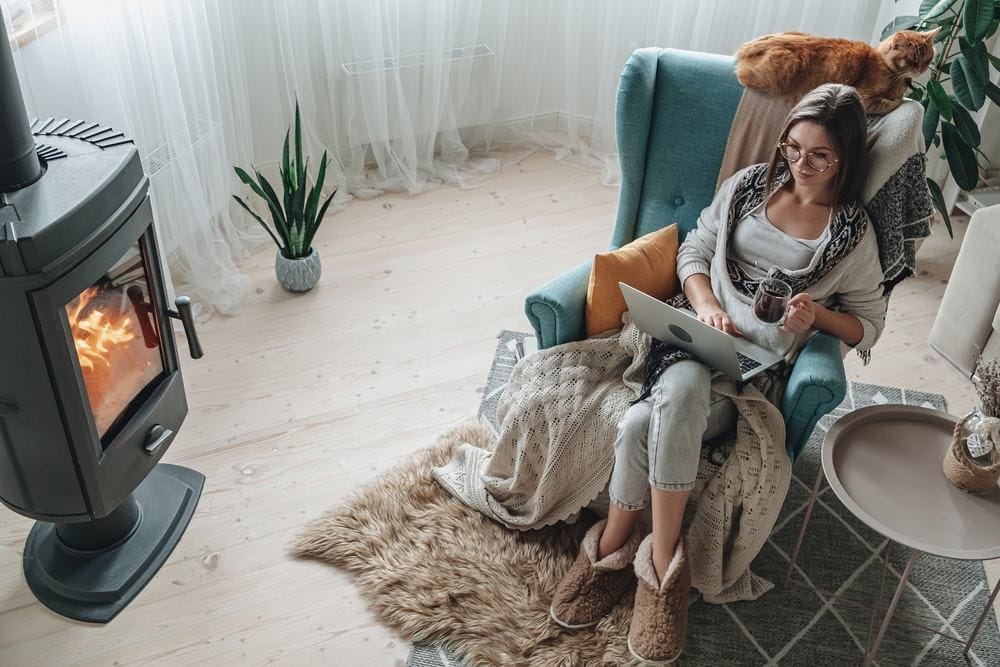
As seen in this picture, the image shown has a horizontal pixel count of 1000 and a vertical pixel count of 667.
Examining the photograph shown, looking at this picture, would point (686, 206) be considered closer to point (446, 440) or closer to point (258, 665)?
point (446, 440)

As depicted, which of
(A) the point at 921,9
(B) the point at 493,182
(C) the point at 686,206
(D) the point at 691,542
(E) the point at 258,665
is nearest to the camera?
(E) the point at 258,665

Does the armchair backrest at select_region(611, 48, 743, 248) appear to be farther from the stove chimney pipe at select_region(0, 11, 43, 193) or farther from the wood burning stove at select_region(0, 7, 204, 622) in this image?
the stove chimney pipe at select_region(0, 11, 43, 193)

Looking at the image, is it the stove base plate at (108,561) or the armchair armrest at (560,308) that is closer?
the stove base plate at (108,561)

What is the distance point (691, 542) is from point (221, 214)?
1923 millimetres

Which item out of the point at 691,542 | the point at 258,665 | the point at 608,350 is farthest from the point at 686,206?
the point at 258,665

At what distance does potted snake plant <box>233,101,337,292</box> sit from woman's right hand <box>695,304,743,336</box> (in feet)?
4.51

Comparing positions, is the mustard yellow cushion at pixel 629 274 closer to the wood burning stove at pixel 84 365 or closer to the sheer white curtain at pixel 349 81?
the wood burning stove at pixel 84 365

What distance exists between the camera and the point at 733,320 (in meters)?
2.30

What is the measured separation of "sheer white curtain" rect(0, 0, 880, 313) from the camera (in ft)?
8.90

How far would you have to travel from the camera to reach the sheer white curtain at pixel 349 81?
2.71 meters

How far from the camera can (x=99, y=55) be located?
2623mm

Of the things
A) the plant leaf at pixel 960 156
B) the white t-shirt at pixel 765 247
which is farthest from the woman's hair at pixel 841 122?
the plant leaf at pixel 960 156

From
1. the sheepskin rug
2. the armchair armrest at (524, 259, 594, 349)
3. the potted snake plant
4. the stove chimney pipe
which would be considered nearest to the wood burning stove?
the stove chimney pipe

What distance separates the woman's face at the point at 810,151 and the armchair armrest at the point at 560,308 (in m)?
0.54
